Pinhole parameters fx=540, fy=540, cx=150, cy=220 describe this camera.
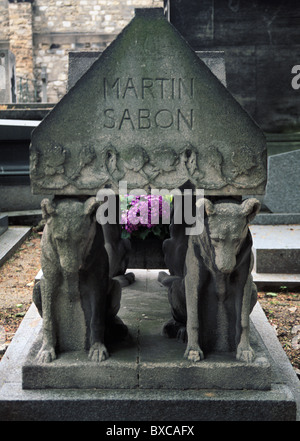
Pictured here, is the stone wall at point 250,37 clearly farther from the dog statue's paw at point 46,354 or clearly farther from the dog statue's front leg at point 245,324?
the dog statue's paw at point 46,354

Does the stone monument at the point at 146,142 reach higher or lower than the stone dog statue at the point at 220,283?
higher

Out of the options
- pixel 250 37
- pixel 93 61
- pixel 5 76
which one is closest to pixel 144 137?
pixel 93 61

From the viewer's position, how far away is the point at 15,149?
32.8 feet

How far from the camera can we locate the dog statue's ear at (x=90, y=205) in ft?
8.80

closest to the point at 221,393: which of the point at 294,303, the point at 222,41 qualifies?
the point at 294,303

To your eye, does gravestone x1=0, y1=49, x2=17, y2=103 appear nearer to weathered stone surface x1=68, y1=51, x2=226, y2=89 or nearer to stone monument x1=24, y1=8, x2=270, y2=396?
weathered stone surface x1=68, y1=51, x2=226, y2=89

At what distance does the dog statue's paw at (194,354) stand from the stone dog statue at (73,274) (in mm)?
444

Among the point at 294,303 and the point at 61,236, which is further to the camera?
the point at 294,303

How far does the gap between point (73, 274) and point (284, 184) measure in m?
5.77

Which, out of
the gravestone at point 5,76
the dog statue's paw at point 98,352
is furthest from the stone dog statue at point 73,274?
the gravestone at point 5,76

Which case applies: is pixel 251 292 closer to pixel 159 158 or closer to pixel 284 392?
pixel 284 392

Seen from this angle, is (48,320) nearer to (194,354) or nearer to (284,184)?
(194,354)

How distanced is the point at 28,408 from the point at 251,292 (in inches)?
53.1

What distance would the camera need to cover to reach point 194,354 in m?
2.93
